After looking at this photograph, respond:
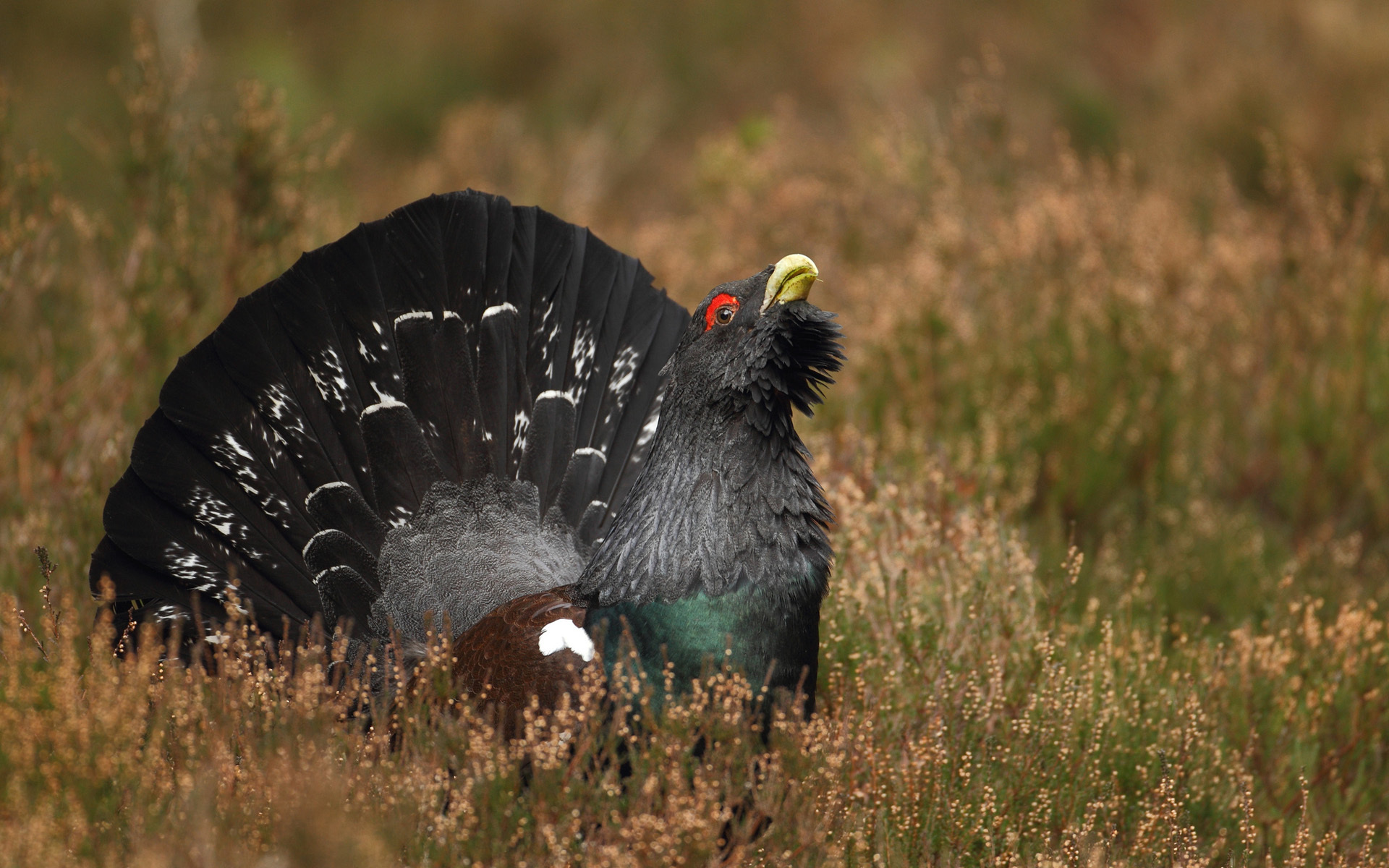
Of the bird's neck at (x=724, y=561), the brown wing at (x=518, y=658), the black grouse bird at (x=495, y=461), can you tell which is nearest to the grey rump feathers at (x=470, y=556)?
the black grouse bird at (x=495, y=461)

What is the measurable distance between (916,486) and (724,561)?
5.93ft

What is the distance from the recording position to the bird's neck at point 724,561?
290cm

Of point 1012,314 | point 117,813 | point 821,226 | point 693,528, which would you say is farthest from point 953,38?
point 117,813

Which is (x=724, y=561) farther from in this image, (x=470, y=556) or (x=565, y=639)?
(x=470, y=556)

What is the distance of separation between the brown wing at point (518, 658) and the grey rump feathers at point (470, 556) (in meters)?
0.20

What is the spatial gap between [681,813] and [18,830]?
1251 millimetres

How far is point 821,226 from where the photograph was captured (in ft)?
23.1

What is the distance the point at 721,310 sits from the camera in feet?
10.0

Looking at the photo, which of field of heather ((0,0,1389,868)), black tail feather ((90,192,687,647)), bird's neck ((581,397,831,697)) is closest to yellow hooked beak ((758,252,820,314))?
bird's neck ((581,397,831,697))

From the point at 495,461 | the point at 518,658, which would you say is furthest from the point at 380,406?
the point at 518,658

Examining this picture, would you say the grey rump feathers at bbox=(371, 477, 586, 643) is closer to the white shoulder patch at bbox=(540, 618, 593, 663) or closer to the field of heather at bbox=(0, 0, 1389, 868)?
the field of heather at bbox=(0, 0, 1389, 868)

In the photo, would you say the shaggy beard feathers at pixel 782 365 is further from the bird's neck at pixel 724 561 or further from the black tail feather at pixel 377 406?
the black tail feather at pixel 377 406

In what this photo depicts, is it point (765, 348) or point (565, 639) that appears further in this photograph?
point (565, 639)

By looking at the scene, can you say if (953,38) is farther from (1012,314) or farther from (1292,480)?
(1292,480)
